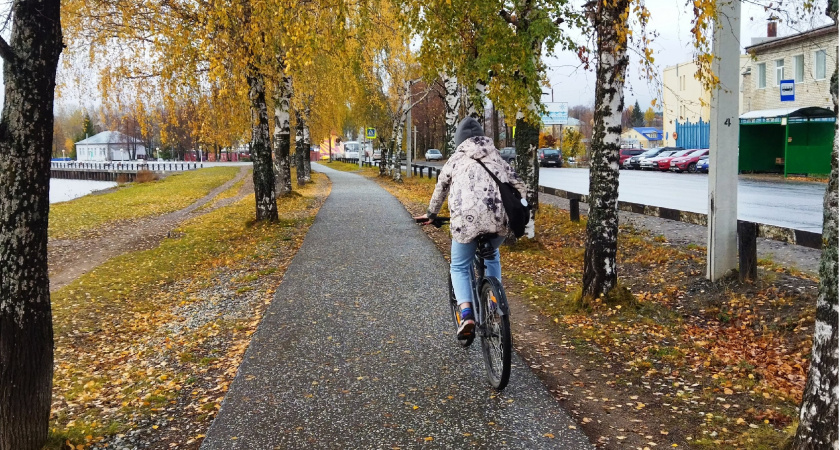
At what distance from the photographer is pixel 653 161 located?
42625mm

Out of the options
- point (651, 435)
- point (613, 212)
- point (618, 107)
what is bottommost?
point (651, 435)

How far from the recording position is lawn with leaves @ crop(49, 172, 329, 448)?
4.78 m

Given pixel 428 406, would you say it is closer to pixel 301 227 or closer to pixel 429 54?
pixel 429 54

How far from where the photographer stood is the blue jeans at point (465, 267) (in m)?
5.16

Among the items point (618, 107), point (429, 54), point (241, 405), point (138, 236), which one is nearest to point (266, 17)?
point (429, 54)

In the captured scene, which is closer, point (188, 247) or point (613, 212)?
point (613, 212)

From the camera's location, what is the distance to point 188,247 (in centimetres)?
1433

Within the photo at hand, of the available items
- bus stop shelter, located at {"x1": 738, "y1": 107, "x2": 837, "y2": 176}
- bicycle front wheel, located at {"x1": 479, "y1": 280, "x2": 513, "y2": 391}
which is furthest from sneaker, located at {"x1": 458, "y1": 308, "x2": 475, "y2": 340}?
bus stop shelter, located at {"x1": 738, "y1": 107, "x2": 837, "y2": 176}

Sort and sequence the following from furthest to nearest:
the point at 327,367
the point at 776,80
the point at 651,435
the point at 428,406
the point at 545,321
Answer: the point at 776,80
the point at 545,321
the point at 327,367
the point at 428,406
the point at 651,435

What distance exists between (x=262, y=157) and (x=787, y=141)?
920 inches

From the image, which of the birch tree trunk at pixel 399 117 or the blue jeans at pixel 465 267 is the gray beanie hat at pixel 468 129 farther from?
the birch tree trunk at pixel 399 117

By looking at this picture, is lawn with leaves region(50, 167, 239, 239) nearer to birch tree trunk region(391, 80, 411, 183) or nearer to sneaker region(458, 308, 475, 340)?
birch tree trunk region(391, 80, 411, 183)

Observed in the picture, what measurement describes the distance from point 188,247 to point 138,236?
3.65 metres

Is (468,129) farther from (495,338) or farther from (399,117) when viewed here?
(399,117)
